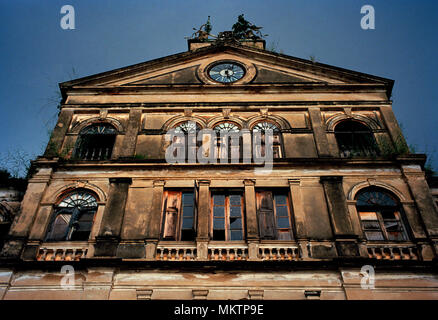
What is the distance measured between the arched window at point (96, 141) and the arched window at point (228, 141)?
3693 millimetres

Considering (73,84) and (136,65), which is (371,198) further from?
(73,84)

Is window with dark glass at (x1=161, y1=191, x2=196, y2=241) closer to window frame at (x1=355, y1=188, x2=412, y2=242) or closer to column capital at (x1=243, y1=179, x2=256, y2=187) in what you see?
column capital at (x1=243, y1=179, x2=256, y2=187)

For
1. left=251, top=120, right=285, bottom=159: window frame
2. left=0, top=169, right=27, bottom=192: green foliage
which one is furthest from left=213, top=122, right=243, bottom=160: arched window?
left=0, top=169, right=27, bottom=192: green foliage

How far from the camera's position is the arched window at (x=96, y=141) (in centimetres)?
1362

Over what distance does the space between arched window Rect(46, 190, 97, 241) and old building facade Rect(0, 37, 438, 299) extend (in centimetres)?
4

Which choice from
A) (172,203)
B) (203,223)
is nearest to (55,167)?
(172,203)

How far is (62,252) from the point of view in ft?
34.7

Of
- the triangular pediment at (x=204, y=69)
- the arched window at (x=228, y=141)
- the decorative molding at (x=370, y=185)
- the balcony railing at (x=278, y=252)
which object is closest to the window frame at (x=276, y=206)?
the balcony railing at (x=278, y=252)

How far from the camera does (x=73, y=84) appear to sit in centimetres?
1530

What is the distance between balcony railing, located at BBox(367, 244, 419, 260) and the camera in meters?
10.3

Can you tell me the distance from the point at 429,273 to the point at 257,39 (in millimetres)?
12915

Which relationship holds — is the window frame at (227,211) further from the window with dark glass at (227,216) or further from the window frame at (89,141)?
the window frame at (89,141)

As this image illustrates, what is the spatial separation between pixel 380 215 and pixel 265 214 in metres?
3.32

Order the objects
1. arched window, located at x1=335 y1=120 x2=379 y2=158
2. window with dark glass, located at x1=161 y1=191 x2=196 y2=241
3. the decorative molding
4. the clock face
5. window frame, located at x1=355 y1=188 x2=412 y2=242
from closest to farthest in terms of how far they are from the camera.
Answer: window frame, located at x1=355 y1=188 x2=412 y2=242 → window with dark glass, located at x1=161 y1=191 x2=196 y2=241 → the decorative molding → arched window, located at x1=335 y1=120 x2=379 y2=158 → the clock face
